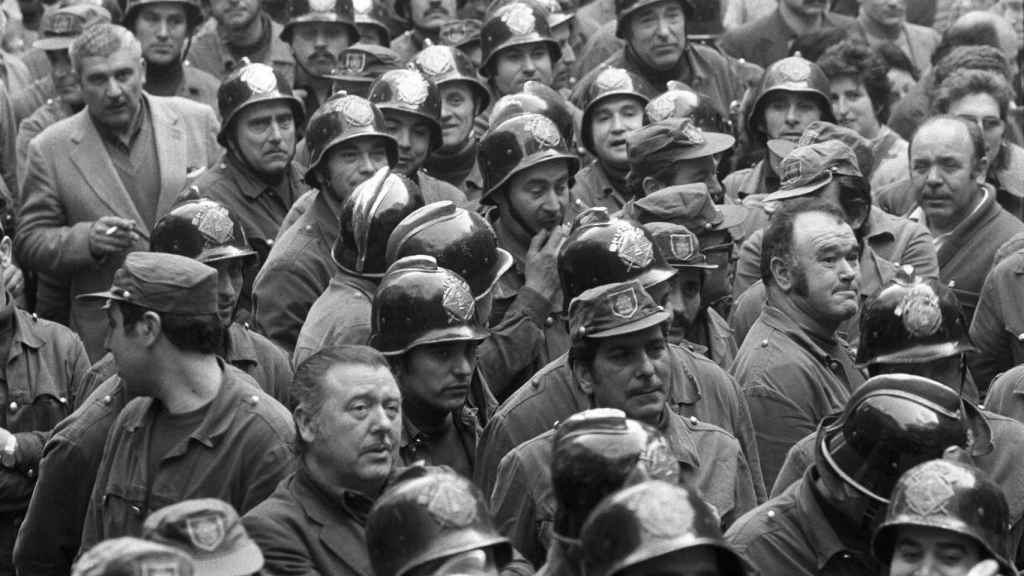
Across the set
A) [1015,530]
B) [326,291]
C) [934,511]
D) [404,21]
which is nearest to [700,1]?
[404,21]

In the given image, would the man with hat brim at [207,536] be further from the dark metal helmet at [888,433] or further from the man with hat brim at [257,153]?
the man with hat brim at [257,153]

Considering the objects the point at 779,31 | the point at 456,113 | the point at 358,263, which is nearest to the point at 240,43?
the point at 456,113

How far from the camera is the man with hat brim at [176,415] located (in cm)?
766

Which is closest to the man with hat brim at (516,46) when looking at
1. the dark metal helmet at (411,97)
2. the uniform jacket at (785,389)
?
the dark metal helmet at (411,97)

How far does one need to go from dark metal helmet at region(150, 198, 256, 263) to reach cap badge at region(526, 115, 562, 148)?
161cm

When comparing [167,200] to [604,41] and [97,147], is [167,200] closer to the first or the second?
[97,147]

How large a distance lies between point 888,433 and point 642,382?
3.57ft

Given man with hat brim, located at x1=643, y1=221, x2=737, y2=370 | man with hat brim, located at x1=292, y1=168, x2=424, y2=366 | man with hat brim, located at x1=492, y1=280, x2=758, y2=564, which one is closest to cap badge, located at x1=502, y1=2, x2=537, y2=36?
man with hat brim, located at x1=292, y1=168, x2=424, y2=366

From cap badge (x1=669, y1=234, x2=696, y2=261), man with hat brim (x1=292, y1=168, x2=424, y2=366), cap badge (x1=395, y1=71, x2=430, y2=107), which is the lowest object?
cap badge (x1=395, y1=71, x2=430, y2=107)

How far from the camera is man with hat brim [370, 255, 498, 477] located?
8289 mm

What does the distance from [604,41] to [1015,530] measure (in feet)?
23.1

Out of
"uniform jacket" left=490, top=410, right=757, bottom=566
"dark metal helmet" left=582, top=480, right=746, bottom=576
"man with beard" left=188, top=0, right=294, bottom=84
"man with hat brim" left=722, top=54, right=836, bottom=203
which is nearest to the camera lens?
"dark metal helmet" left=582, top=480, right=746, bottom=576

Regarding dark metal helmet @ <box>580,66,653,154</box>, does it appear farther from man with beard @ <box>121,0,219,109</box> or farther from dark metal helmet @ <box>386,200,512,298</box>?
dark metal helmet @ <box>386,200,512,298</box>

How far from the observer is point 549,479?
24.6 ft
